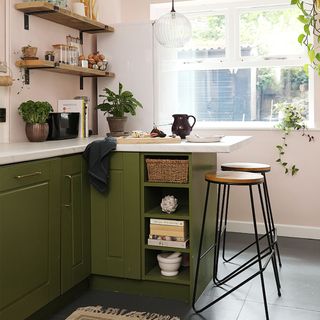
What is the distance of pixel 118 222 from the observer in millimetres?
2744

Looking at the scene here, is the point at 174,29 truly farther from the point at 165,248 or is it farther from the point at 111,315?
the point at 111,315

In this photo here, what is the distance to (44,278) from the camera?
232 cm

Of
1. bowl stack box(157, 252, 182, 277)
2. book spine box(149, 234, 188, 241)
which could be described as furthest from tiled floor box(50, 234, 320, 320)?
book spine box(149, 234, 188, 241)

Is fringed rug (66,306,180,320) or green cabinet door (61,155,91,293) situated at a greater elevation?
green cabinet door (61,155,91,293)

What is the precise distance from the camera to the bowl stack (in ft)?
8.79

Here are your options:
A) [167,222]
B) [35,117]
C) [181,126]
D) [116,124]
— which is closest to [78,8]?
[116,124]

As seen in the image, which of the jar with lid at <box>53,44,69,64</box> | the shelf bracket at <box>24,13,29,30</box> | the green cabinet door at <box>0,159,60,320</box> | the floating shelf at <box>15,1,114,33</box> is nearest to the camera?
the green cabinet door at <box>0,159,60,320</box>

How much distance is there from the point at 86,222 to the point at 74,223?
15 centimetres

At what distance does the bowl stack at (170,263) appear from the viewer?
2680mm

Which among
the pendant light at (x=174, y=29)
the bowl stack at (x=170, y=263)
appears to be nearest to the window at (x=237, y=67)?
the pendant light at (x=174, y=29)

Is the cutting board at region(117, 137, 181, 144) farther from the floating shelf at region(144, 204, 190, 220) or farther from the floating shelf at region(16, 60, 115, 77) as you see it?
the floating shelf at region(16, 60, 115, 77)

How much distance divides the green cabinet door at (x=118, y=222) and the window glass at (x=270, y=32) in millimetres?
2230

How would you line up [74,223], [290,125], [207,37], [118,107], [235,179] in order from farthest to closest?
[207,37]
[290,125]
[118,107]
[74,223]
[235,179]

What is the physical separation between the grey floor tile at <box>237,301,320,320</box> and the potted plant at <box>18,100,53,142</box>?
171 centimetres
